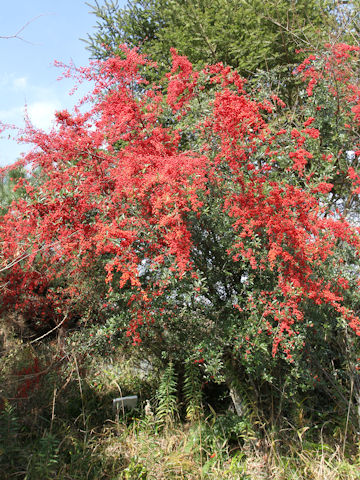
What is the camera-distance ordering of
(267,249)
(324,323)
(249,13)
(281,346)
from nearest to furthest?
(281,346) → (267,249) → (324,323) → (249,13)

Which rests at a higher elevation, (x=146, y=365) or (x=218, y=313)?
(x=218, y=313)

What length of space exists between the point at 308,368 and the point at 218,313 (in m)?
1.08

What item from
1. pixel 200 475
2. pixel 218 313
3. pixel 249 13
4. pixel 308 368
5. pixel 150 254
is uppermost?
pixel 249 13

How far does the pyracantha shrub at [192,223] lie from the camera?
370 centimetres

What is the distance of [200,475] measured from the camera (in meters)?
3.52

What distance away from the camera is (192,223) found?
4.28 meters

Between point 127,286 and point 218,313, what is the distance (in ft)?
3.43

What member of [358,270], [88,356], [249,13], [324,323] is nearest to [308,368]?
[324,323]

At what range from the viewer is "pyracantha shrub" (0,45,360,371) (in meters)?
3.70

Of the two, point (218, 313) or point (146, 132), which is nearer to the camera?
point (218, 313)

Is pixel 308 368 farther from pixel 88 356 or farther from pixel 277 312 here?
pixel 88 356

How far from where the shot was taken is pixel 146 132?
14.3 feet

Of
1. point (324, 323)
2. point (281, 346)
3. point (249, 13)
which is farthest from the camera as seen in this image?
point (249, 13)

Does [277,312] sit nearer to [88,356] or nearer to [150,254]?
[150,254]
